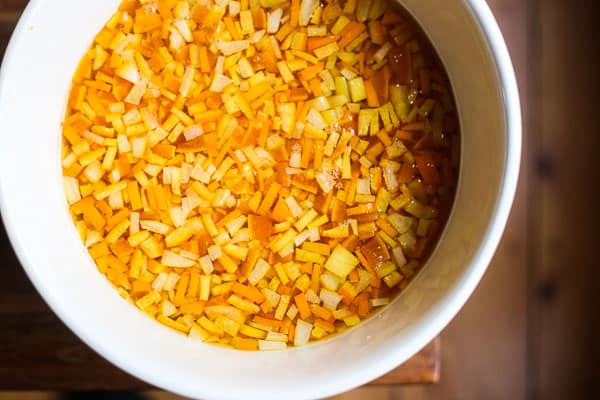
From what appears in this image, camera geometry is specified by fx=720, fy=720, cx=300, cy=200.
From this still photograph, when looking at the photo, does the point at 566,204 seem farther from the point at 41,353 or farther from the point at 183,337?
the point at 41,353

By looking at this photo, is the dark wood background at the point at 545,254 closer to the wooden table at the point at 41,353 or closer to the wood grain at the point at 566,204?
the wood grain at the point at 566,204

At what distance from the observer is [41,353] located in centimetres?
89

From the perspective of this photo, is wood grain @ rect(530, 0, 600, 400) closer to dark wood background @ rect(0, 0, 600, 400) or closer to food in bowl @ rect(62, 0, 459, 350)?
dark wood background @ rect(0, 0, 600, 400)

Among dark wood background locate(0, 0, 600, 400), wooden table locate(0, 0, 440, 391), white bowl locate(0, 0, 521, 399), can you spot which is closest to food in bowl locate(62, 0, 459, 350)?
white bowl locate(0, 0, 521, 399)

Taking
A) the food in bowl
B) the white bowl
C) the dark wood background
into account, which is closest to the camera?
the white bowl

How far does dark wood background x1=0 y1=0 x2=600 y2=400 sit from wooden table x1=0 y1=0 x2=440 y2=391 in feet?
0.76

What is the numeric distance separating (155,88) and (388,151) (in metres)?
0.27

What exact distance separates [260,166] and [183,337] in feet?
0.68

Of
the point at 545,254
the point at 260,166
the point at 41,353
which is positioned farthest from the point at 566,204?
the point at 41,353

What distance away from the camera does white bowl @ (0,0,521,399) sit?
26.9 inches

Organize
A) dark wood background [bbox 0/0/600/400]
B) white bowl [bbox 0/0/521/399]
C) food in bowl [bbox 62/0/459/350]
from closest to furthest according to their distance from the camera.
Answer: white bowl [bbox 0/0/521/399] < food in bowl [bbox 62/0/459/350] < dark wood background [bbox 0/0/600/400]

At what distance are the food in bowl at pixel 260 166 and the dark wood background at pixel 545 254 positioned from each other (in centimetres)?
35

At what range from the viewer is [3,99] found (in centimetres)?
69

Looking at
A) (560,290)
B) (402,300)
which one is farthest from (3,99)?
(560,290)
